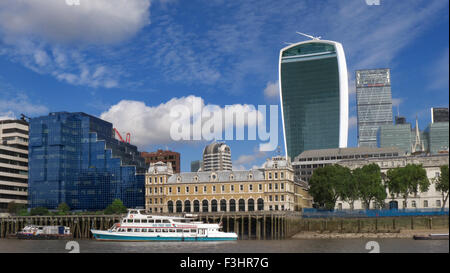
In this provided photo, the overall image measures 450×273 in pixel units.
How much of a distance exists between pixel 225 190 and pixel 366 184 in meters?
35.5

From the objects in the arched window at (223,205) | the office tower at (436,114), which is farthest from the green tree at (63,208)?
the office tower at (436,114)

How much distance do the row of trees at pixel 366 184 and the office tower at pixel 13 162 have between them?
10249 cm

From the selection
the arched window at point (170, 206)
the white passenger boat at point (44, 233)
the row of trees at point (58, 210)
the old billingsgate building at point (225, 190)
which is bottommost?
the white passenger boat at point (44, 233)

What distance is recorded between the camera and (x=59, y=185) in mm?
174625

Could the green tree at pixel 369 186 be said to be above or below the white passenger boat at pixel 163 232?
above

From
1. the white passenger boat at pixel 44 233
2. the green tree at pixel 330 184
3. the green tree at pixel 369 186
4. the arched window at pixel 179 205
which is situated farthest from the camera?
the arched window at pixel 179 205

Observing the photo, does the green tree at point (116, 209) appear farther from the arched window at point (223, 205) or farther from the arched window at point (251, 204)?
the arched window at point (251, 204)

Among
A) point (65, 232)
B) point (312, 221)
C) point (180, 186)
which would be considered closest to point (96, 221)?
point (65, 232)

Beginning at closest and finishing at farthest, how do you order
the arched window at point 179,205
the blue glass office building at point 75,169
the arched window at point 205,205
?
the arched window at point 205,205 < the arched window at point 179,205 < the blue glass office building at point 75,169

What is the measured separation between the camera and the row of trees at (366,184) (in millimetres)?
112688

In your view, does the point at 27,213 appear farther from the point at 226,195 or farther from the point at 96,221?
the point at 226,195

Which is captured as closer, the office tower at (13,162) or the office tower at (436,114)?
the office tower at (436,114)

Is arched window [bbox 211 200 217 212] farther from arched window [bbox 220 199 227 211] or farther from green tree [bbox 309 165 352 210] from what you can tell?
green tree [bbox 309 165 352 210]
